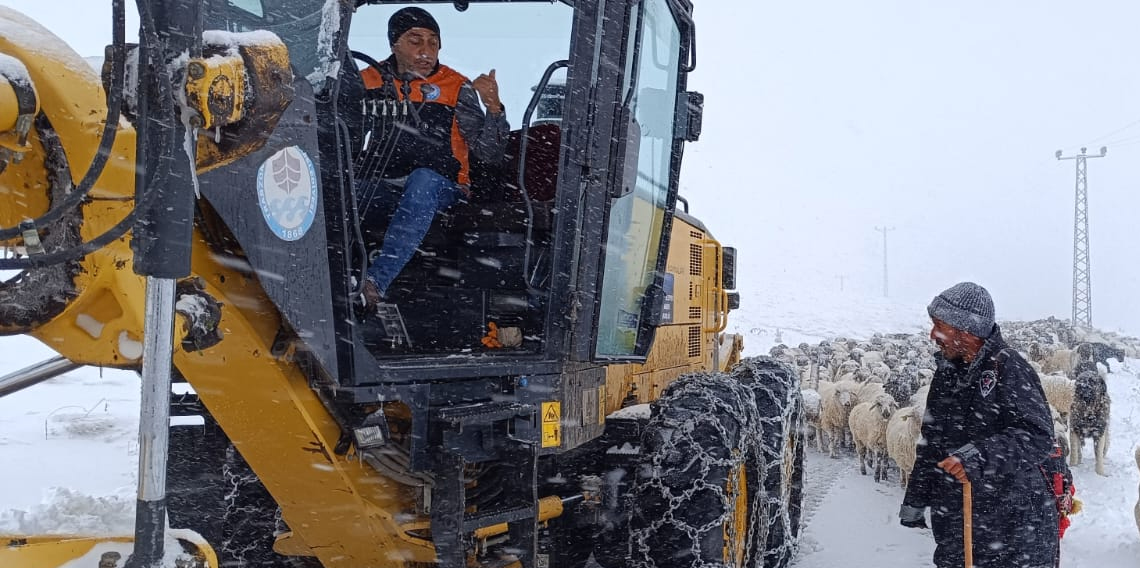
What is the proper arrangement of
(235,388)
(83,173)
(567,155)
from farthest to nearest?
(567,155) → (235,388) → (83,173)

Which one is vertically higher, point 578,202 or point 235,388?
point 578,202

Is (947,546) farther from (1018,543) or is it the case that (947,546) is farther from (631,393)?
(631,393)

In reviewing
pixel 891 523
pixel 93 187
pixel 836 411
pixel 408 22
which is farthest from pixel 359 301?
pixel 836 411

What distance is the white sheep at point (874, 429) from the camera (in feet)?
35.6

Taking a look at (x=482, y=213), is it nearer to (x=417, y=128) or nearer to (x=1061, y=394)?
(x=417, y=128)

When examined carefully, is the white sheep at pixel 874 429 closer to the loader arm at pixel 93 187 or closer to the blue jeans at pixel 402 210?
the blue jeans at pixel 402 210

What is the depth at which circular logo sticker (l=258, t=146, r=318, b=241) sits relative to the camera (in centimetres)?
243

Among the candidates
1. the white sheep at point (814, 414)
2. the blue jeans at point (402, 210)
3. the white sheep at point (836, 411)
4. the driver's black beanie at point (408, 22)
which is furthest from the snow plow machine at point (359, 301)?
the white sheep at point (836, 411)

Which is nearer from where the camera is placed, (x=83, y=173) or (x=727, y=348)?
(x=83, y=173)

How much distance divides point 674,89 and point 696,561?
2410mm

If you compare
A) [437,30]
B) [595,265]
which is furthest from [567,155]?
[437,30]

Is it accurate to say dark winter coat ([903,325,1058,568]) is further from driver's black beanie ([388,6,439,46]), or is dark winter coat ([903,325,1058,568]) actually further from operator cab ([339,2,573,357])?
driver's black beanie ([388,6,439,46])

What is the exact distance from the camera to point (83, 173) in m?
2.11

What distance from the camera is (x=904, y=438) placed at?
9820 millimetres
